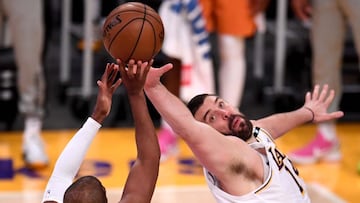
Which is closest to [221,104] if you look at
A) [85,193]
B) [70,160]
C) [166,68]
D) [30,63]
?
[166,68]

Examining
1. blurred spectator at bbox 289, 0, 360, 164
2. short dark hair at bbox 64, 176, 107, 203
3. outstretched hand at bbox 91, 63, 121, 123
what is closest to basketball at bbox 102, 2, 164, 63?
outstretched hand at bbox 91, 63, 121, 123

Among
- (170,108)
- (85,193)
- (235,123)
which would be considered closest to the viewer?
(85,193)

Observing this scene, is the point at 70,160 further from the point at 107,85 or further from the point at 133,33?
the point at 133,33

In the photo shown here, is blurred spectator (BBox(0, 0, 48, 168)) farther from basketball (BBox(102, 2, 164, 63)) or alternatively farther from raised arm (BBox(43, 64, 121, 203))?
raised arm (BBox(43, 64, 121, 203))

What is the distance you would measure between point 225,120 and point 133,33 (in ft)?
1.67

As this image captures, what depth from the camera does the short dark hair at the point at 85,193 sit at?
3.20 metres

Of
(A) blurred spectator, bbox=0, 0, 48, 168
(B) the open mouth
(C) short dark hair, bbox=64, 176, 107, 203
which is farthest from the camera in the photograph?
(A) blurred spectator, bbox=0, 0, 48, 168

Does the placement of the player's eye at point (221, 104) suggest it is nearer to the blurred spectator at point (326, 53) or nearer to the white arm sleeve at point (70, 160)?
the white arm sleeve at point (70, 160)

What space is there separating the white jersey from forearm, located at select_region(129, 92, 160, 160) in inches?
13.0

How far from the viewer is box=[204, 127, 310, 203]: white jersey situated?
3.55 m

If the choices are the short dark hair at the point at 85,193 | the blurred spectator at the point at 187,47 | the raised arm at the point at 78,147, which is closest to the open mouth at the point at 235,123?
the raised arm at the point at 78,147

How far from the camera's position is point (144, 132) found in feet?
11.1

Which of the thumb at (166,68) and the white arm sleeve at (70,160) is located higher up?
the thumb at (166,68)

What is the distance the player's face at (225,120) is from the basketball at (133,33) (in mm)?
338
